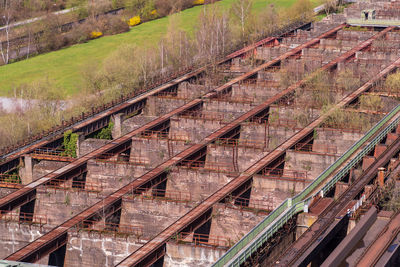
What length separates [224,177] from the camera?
1905 inches

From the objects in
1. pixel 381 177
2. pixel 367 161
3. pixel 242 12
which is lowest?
pixel 367 161

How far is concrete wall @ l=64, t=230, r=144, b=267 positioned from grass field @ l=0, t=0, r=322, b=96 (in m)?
43.7

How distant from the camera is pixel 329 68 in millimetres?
77750

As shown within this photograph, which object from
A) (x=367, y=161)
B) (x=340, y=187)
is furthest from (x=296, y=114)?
(x=340, y=187)

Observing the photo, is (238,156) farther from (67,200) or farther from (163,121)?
(67,200)

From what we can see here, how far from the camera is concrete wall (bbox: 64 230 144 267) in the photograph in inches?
1566

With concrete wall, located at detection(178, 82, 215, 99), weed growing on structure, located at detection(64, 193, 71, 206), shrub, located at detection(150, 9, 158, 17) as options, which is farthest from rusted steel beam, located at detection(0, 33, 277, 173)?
shrub, located at detection(150, 9, 158, 17)

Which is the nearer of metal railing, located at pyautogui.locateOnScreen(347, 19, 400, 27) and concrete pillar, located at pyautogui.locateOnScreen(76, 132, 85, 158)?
concrete pillar, located at pyautogui.locateOnScreen(76, 132, 85, 158)

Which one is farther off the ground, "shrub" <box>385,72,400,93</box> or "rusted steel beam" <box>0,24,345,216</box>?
"shrub" <box>385,72,400,93</box>

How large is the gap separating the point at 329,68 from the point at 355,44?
1591cm

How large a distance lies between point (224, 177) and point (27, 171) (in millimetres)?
13815

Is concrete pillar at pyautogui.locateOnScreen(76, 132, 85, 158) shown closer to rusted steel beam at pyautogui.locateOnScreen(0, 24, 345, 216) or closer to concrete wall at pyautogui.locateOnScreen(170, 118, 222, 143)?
rusted steel beam at pyautogui.locateOnScreen(0, 24, 345, 216)

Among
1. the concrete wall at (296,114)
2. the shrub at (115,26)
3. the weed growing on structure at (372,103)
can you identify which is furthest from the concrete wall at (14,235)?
the shrub at (115,26)

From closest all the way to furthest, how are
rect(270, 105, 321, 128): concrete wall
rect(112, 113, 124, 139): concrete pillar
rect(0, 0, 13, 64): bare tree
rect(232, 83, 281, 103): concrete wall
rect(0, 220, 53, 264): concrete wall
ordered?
rect(0, 220, 53, 264): concrete wall < rect(270, 105, 321, 128): concrete wall < rect(112, 113, 124, 139): concrete pillar < rect(232, 83, 281, 103): concrete wall < rect(0, 0, 13, 64): bare tree
